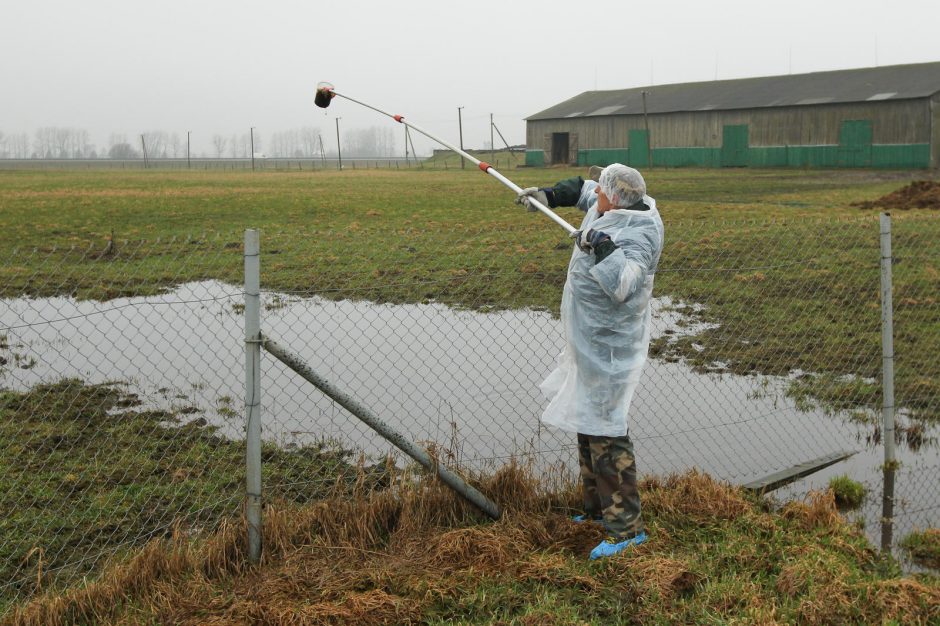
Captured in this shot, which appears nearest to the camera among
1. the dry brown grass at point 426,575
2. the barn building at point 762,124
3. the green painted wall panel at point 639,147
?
the dry brown grass at point 426,575

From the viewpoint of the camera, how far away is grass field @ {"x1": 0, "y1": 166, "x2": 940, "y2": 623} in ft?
12.8

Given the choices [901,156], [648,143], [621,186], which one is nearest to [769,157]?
[901,156]

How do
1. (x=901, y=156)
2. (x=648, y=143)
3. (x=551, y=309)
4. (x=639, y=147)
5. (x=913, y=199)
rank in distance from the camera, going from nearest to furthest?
(x=551, y=309) < (x=913, y=199) < (x=901, y=156) < (x=648, y=143) < (x=639, y=147)

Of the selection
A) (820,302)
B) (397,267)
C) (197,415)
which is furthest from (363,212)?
(197,415)

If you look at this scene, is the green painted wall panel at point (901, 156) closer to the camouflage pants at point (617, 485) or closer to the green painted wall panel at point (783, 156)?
the green painted wall panel at point (783, 156)

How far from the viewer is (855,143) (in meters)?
45.3

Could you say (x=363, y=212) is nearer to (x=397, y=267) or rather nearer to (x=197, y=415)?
(x=397, y=267)

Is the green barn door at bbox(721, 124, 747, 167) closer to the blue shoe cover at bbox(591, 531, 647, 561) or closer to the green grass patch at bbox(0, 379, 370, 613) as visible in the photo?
the green grass patch at bbox(0, 379, 370, 613)

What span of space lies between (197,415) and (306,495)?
2002 millimetres

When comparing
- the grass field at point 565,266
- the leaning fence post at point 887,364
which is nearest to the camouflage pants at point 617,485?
the grass field at point 565,266

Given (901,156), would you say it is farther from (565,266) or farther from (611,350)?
(611,350)

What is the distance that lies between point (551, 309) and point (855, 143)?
1576 inches

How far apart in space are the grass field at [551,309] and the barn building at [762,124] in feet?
82.1

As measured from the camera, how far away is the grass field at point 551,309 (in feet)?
12.8
